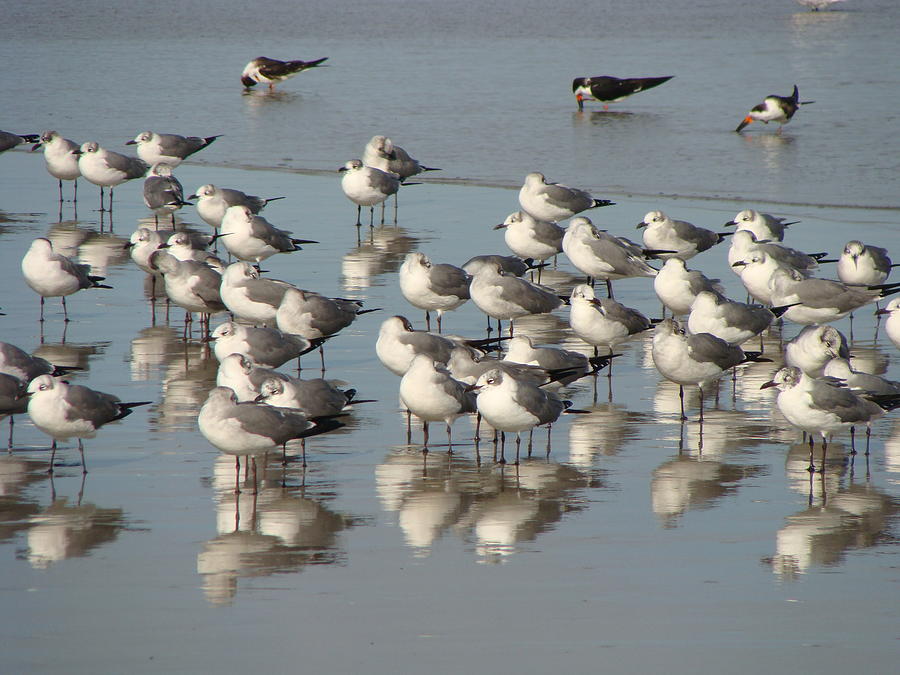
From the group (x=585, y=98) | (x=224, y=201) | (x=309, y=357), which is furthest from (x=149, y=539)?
(x=585, y=98)

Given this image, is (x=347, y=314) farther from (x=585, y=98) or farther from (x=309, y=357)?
(x=585, y=98)

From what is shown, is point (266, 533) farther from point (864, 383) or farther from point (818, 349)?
point (818, 349)

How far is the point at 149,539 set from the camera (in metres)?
6.68

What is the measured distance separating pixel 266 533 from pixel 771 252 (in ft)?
22.9

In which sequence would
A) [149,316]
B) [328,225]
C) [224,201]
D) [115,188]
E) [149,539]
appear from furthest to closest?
[115,188] < [328,225] < [224,201] < [149,316] < [149,539]

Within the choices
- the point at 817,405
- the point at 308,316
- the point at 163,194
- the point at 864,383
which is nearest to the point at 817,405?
the point at 817,405

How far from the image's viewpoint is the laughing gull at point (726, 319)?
1027 cm

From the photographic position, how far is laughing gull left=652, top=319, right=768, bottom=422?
9.18 meters

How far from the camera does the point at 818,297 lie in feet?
36.4

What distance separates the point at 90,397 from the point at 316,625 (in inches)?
111

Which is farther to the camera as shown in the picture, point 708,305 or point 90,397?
point 708,305

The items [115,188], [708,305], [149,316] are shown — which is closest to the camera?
[708,305]

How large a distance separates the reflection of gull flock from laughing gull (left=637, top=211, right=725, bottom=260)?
0.02 m

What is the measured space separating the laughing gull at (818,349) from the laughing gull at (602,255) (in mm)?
2892
